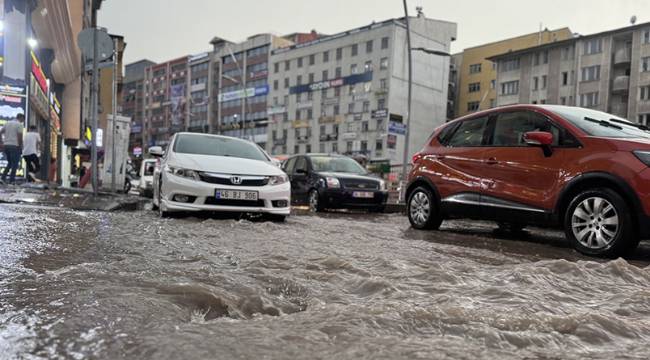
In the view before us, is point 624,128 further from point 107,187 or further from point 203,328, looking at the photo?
point 107,187

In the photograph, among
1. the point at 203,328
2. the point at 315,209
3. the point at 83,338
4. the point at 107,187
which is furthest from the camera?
the point at 107,187

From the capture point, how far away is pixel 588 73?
168 feet

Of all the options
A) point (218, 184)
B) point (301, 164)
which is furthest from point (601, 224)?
point (301, 164)

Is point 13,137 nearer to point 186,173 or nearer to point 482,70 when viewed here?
point 186,173

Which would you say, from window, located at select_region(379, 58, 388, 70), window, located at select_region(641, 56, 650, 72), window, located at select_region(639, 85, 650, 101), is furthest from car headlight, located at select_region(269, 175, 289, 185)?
window, located at select_region(379, 58, 388, 70)

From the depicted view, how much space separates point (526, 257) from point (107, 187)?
51.3 ft

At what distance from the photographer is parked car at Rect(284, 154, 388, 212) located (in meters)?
11.0

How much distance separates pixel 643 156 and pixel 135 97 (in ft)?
398

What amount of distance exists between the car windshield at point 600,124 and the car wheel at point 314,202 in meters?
6.02

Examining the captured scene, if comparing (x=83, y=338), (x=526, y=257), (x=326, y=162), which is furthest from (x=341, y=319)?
(x=326, y=162)

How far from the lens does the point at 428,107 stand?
67.6 metres

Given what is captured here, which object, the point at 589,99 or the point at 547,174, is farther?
the point at 589,99

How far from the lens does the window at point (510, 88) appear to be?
57.5 metres

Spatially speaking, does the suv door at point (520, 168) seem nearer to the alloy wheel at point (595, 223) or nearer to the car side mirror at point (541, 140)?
the car side mirror at point (541, 140)
